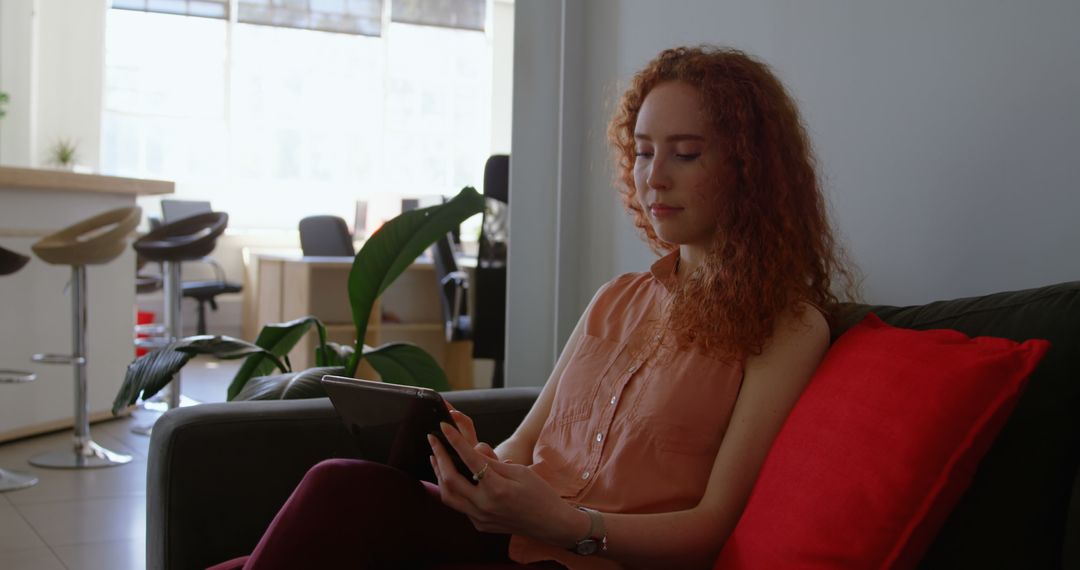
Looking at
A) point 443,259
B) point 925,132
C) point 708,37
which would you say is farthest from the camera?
point 443,259

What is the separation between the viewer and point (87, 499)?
11.4ft

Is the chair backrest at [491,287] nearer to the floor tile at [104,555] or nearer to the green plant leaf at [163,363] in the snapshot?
the floor tile at [104,555]

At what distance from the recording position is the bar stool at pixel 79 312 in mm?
3909

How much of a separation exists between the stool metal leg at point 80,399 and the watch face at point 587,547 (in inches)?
127

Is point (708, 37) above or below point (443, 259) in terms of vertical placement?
above

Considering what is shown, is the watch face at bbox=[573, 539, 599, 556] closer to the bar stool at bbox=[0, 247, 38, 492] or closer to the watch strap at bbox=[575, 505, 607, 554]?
the watch strap at bbox=[575, 505, 607, 554]

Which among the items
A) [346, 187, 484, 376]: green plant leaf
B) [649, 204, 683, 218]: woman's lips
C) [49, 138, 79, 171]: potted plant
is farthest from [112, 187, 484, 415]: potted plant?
[49, 138, 79, 171]: potted plant

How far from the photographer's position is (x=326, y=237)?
6602mm

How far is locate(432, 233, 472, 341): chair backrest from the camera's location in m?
4.96

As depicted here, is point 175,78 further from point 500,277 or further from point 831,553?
point 831,553

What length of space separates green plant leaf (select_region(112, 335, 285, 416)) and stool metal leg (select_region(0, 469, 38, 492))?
1552mm

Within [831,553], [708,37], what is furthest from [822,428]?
[708,37]

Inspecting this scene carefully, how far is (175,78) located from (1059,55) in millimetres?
8596

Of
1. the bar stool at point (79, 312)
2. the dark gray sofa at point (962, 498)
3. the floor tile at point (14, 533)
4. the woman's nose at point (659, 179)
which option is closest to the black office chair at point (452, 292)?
the bar stool at point (79, 312)
